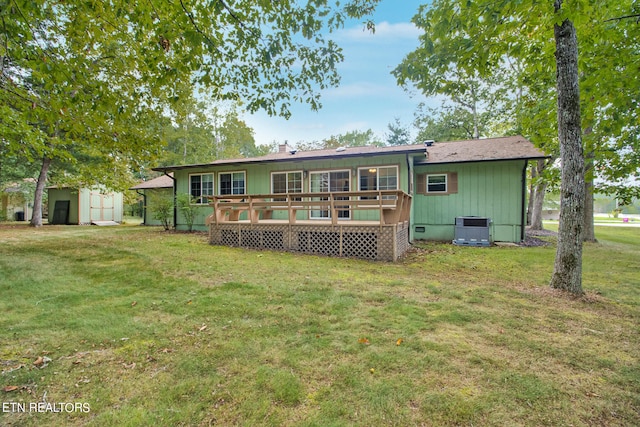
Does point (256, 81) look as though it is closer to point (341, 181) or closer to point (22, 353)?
point (22, 353)

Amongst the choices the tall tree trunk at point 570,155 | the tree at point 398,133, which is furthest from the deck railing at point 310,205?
the tree at point 398,133

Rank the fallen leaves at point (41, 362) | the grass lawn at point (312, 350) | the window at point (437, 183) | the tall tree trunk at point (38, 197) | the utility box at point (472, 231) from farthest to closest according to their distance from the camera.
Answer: the tall tree trunk at point (38, 197) → the window at point (437, 183) → the utility box at point (472, 231) → the fallen leaves at point (41, 362) → the grass lawn at point (312, 350)

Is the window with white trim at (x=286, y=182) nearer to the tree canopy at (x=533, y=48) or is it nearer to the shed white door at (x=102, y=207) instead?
the tree canopy at (x=533, y=48)

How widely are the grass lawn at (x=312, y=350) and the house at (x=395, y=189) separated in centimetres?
344

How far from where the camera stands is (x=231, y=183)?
1200 cm

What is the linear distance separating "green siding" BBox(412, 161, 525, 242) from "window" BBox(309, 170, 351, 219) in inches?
106

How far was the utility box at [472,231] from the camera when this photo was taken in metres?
9.25

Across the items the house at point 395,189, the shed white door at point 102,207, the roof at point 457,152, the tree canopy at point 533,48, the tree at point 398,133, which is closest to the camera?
the tree canopy at point 533,48

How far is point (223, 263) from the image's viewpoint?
5.80 metres

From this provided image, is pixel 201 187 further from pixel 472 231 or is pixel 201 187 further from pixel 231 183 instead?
pixel 472 231

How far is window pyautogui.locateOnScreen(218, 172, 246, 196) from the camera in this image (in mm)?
11812

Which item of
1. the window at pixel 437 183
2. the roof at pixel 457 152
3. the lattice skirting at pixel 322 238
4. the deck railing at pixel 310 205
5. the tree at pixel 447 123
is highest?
the tree at pixel 447 123

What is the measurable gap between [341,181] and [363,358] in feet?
27.4

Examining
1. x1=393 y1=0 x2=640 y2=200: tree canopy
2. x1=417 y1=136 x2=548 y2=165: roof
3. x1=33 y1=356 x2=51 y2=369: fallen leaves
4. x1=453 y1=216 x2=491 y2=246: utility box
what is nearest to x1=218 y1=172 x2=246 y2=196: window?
x1=417 y1=136 x2=548 y2=165: roof
